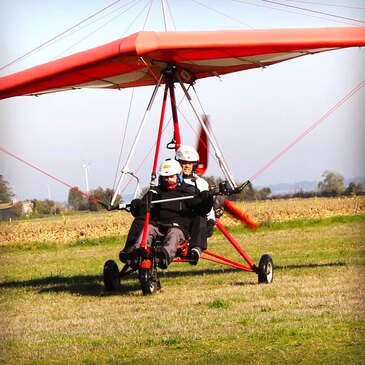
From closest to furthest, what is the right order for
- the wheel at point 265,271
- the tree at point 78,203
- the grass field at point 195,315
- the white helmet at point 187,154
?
the grass field at point 195,315 → the wheel at point 265,271 → the white helmet at point 187,154 → the tree at point 78,203

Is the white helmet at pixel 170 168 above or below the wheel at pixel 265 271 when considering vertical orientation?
above

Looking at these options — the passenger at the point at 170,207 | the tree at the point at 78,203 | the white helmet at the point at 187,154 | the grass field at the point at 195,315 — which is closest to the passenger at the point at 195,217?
the white helmet at the point at 187,154

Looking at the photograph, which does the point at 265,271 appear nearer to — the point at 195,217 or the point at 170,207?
the point at 195,217

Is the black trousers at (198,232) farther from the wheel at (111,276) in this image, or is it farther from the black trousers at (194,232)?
the wheel at (111,276)

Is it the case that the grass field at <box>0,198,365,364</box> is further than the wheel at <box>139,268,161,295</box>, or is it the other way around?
the wheel at <box>139,268,161,295</box>

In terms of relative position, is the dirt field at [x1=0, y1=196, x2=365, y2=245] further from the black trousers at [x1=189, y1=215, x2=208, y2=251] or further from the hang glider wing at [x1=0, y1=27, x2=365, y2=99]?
the black trousers at [x1=189, y1=215, x2=208, y2=251]

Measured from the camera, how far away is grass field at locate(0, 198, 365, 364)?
6512mm

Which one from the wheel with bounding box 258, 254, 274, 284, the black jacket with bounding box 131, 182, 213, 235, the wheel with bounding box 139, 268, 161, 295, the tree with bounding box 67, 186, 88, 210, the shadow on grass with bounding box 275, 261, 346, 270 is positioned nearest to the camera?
the wheel with bounding box 139, 268, 161, 295

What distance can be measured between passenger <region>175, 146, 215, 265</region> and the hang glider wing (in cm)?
105

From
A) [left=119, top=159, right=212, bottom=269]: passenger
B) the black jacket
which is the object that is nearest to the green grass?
[left=119, top=159, right=212, bottom=269]: passenger

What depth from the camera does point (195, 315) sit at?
328 inches

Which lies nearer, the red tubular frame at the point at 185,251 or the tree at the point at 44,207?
the red tubular frame at the point at 185,251

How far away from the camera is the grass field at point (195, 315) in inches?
256

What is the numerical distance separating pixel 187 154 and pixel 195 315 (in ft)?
11.3
